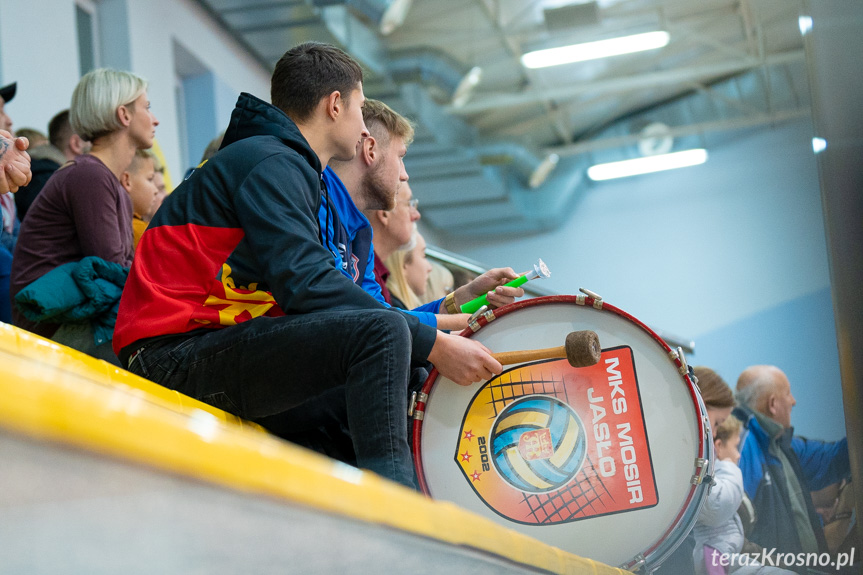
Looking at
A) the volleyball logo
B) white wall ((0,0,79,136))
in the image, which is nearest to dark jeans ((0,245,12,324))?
the volleyball logo

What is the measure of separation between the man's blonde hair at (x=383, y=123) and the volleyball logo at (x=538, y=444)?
982mm

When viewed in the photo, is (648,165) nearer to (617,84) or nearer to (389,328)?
(617,84)

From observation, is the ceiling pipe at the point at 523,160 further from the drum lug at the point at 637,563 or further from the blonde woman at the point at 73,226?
the drum lug at the point at 637,563

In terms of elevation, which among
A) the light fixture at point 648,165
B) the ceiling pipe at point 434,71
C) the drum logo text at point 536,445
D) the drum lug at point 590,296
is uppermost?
the ceiling pipe at point 434,71

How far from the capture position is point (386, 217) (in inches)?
118

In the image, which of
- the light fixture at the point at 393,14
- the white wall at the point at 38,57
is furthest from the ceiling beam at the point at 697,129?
the white wall at the point at 38,57

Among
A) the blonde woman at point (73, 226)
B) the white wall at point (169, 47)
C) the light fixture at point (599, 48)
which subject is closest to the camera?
the blonde woman at point (73, 226)

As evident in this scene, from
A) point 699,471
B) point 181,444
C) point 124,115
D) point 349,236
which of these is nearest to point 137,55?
point 124,115

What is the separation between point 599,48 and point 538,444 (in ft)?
23.7

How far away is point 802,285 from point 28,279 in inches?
401

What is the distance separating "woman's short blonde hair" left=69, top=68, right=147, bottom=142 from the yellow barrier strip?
2168 mm

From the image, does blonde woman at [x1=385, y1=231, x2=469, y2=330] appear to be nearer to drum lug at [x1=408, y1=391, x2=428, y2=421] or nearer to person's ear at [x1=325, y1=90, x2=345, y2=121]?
person's ear at [x1=325, y1=90, x2=345, y2=121]

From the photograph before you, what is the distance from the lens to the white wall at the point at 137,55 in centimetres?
446

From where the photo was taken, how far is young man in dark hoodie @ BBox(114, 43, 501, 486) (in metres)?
1.57
